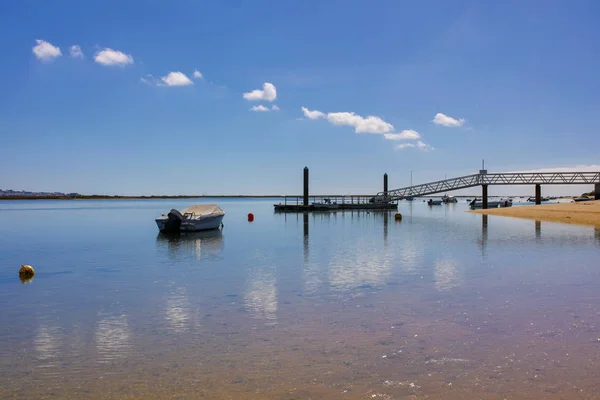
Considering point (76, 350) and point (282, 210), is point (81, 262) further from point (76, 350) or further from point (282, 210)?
point (282, 210)

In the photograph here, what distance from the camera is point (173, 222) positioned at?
1453 inches

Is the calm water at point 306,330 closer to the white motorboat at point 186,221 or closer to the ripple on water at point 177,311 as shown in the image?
the ripple on water at point 177,311

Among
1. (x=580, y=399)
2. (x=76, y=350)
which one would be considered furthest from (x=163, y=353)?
(x=580, y=399)

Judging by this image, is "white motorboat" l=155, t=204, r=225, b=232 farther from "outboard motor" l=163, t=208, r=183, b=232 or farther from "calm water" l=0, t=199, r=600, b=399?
"calm water" l=0, t=199, r=600, b=399

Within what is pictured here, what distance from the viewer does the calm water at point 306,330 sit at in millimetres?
6945

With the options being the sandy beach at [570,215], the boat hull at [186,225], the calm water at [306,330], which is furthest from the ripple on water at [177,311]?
the sandy beach at [570,215]

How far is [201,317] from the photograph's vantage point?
1100cm

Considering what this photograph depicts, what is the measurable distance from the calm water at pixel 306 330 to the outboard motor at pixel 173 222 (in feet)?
53.8

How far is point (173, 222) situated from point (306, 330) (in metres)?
29.0

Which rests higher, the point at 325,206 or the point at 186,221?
the point at 325,206

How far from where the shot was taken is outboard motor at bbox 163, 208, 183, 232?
36.8 metres

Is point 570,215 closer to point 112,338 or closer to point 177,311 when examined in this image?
point 177,311

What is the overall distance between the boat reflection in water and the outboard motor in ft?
1.60

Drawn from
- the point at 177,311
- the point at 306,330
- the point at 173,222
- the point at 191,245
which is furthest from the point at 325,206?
the point at 306,330
